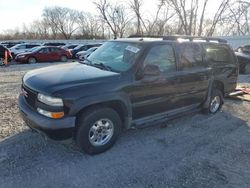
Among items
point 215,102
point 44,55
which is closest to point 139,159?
point 215,102

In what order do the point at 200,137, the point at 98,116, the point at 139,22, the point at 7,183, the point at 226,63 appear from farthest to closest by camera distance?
the point at 139,22 < the point at 226,63 < the point at 200,137 < the point at 98,116 < the point at 7,183

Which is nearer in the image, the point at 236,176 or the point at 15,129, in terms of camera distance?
the point at 236,176

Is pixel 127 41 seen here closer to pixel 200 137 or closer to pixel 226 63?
pixel 200 137

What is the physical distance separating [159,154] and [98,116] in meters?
1.18

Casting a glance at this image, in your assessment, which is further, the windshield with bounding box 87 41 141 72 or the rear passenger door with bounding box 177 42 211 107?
the rear passenger door with bounding box 177 42 211 107

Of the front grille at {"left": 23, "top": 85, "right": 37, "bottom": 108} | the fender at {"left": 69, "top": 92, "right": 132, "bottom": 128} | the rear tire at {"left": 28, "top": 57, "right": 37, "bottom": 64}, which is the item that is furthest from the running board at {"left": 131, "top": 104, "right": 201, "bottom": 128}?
A: the rear tire at {"left": 28, "top": 57, "right": 37, "bottom": 64}

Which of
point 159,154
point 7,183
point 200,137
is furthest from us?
point 200,137

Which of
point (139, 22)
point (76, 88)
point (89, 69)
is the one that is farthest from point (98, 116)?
point (139, 22)

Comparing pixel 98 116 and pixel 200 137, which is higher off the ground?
pixel 98 116

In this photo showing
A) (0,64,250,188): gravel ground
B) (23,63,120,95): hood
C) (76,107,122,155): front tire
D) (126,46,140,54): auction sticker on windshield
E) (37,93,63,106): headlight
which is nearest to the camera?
(0,64,250,188): gravel ground

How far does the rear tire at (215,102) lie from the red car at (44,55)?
17.0 m

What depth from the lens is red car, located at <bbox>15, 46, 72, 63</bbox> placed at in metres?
20.5

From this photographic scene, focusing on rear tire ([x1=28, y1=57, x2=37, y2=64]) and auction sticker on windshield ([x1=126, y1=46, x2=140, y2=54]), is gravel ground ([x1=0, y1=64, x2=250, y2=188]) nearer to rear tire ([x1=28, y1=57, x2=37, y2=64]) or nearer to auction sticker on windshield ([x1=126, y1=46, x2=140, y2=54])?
auction sticker on windshield ([x1=126, y1=46, x2=140, y2=54])

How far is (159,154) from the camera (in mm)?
4414
